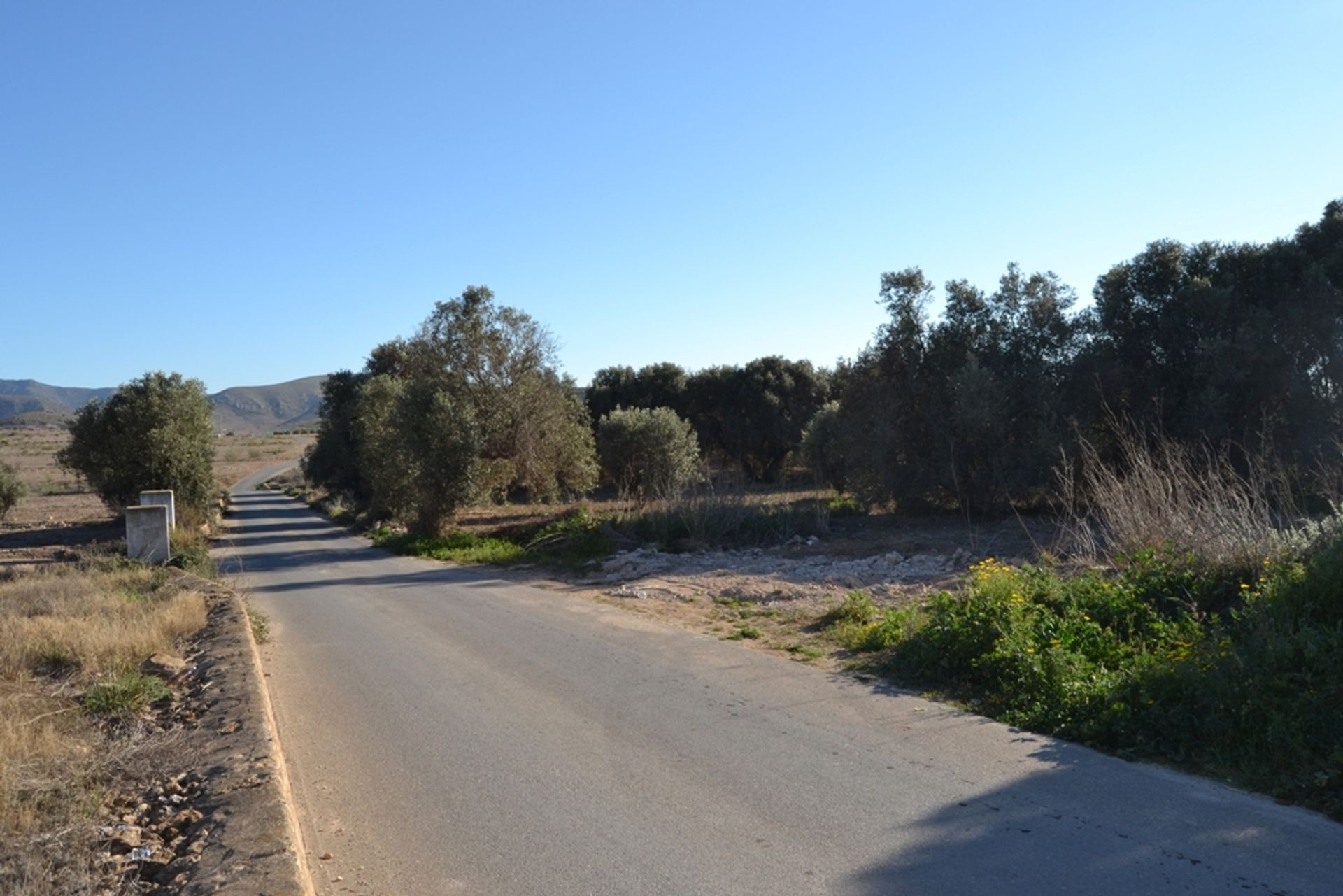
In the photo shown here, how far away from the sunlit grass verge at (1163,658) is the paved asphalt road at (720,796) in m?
0.41

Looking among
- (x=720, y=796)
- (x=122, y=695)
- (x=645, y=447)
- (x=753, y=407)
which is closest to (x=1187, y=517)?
(x=720, y=796)

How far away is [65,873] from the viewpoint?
5152 millimetres

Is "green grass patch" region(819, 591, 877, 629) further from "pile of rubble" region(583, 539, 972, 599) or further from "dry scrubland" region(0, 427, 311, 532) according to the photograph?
"dry scrubland" region(0, 427, 311, 532)

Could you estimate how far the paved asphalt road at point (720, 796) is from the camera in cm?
499

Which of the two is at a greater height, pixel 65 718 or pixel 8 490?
pixel 8 490

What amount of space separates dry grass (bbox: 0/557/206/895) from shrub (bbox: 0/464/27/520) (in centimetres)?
3154

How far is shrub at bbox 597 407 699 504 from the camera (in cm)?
4181

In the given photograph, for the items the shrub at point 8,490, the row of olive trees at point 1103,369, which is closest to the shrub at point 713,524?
the row of olive trees at point 1103,369

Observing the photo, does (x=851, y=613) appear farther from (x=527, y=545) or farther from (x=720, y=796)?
(x=527, y=545)

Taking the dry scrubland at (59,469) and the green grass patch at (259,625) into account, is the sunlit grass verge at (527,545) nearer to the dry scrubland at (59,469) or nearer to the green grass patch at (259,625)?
the green grass patch at (259,625)

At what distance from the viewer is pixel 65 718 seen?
8.98 m

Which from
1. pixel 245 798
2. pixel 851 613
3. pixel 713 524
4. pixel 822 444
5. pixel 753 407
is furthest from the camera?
pixel 753 407

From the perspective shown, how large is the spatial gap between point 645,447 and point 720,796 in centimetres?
3703

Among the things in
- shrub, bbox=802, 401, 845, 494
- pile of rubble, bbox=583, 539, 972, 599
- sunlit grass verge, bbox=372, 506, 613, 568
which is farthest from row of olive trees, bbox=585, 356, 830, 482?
pile of rubble, bbox=583, 539, 972, 599
